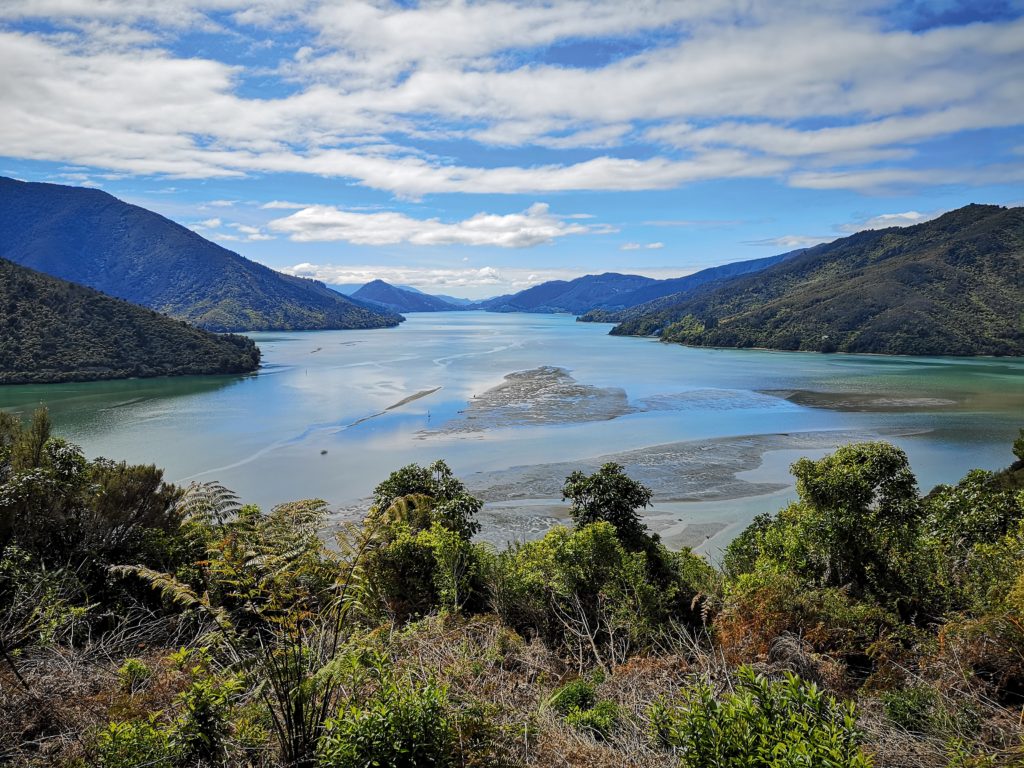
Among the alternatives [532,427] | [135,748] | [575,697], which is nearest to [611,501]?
[575,697]

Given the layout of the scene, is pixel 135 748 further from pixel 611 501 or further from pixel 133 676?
pixel 611 501

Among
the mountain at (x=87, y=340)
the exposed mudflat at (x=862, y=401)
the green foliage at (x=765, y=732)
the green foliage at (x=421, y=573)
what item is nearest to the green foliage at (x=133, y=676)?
the green foliage at (x=421, y=573)

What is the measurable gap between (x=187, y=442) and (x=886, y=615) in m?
37.1

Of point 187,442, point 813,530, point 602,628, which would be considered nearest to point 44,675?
point 602,628

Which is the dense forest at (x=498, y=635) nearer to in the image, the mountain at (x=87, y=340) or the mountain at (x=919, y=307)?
the mountain at (x=87, y=340)

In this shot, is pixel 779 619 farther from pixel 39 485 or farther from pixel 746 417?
pixel 746 417

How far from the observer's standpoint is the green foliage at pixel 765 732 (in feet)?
11.3

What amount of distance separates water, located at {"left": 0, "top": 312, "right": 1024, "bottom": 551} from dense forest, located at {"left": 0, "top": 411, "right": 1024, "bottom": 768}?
927 centimetres

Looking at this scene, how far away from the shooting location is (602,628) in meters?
9.79

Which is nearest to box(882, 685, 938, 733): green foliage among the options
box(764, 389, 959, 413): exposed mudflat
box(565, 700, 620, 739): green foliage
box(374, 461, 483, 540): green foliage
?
box(565, 700, 620, 739): green foliage

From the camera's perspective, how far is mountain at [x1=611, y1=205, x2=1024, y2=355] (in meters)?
94.7

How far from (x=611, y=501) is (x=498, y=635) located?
23.0 feet

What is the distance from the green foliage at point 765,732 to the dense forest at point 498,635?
0.02 meters

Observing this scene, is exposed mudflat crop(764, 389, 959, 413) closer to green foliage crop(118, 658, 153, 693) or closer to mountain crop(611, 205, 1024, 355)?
green foliage crop(118, 658, 153, 693)
